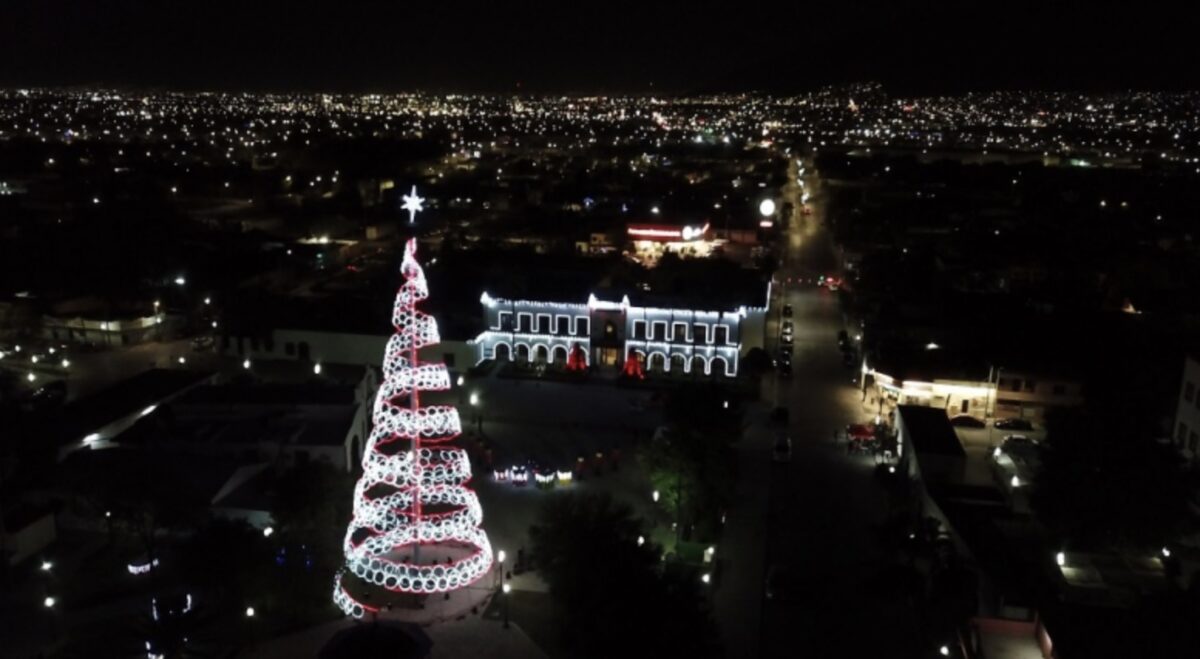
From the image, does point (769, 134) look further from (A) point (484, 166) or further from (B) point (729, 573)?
(B) point (729, 573)

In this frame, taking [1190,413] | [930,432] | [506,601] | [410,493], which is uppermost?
[410,493]

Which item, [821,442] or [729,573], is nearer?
[729,573]

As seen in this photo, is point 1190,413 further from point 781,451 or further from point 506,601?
point 506,601

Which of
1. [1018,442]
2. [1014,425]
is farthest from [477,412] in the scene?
[1014,425]

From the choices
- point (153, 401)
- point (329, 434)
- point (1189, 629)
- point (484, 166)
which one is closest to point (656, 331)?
point (329, 434)

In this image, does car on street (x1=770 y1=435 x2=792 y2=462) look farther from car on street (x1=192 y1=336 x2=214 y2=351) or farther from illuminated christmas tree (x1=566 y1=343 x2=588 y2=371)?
car on street (x1=192 y1=336 x2=214 y2=351)

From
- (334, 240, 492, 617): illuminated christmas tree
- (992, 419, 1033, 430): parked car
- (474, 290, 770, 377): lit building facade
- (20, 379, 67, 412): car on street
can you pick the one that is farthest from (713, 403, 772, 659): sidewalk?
(20, 379, 67, 412): car on street
